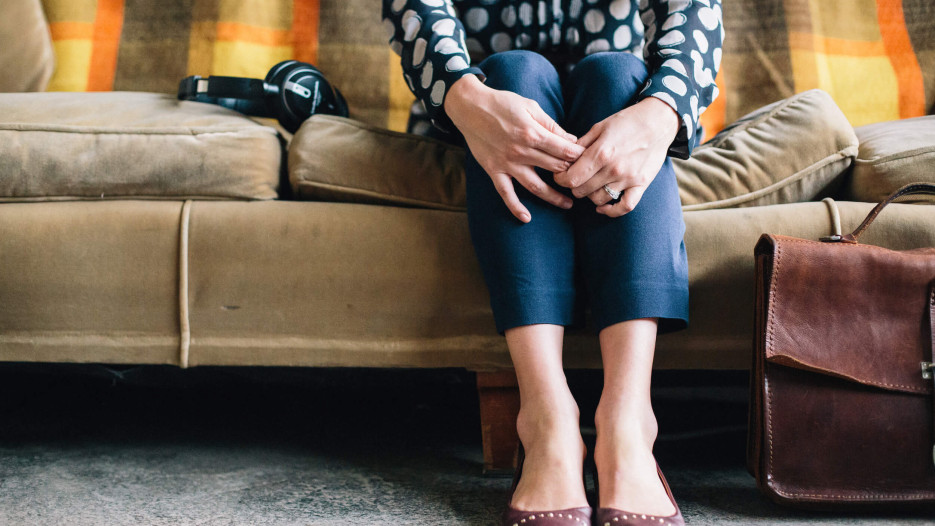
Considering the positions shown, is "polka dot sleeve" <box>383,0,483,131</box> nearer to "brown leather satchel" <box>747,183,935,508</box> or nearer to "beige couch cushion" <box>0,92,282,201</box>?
"beige couch cushion" <box>0,92,282,201</box>

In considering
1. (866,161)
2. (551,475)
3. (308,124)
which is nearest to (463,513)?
(551,475)

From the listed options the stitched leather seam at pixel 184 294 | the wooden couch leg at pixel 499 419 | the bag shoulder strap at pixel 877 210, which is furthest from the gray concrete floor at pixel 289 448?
the bag shoulder strap at pixel 877 210

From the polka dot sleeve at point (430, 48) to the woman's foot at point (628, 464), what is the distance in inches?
14.9

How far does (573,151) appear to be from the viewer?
1.95ft

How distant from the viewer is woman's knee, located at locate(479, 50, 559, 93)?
0.65 metres

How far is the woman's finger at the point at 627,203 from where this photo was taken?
59 centimetres

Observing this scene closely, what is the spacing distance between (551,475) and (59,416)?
2.45 feet

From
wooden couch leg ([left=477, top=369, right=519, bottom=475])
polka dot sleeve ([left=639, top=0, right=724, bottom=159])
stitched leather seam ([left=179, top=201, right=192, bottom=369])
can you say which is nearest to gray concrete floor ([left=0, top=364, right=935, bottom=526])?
wooden couch leg ([left=477, top=369, right=519, bottom=475])

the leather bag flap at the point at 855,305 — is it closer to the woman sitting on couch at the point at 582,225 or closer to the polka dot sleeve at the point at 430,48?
the woman sitting on couch at the point at 582,225

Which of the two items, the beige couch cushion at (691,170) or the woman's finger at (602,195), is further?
the beige couch cushion at (691,170)

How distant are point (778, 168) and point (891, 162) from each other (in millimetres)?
122

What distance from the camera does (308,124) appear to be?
0.76m

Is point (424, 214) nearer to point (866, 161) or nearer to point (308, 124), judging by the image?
point (308, 124)

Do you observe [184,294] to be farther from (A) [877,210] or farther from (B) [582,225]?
(A) [877,210]
